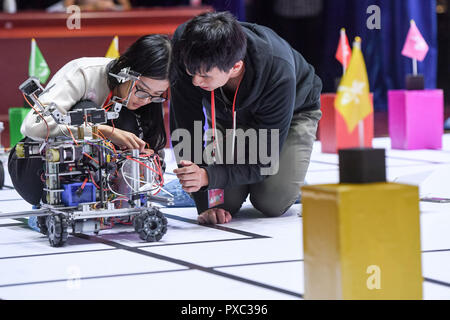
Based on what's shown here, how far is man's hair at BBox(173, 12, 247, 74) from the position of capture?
197 centimetres

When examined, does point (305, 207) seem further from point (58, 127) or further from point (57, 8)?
point (57, 8)

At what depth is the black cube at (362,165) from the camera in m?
1.23

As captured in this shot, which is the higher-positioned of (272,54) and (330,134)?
(272,54)

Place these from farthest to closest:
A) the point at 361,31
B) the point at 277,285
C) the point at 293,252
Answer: the point at 361,31 < the point at 293,252 < the point at 277,285

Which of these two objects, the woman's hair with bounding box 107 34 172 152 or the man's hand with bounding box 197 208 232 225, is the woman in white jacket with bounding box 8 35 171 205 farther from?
the man's hand with bounding box 197 208 232 225

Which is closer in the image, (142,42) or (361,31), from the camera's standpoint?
(142,42)

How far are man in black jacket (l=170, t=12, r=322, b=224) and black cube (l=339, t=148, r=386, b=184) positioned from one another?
0.81 meters

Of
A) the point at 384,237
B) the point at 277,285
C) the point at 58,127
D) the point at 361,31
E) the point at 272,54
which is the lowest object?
the point at 277,285

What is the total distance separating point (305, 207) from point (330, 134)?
3.27m

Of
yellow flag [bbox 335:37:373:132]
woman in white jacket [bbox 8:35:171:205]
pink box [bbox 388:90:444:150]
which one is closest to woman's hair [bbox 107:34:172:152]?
woman in white jacket [bbox 8:35:171:205]

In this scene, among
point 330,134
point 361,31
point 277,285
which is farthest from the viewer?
point 361,31

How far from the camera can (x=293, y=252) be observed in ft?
6.48

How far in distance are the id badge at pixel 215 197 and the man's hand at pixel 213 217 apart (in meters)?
0.02
